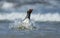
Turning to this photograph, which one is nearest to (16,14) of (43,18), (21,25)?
(43,18)

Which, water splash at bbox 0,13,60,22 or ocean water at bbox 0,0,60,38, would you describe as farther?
water splash at bbox 0,13,60,22

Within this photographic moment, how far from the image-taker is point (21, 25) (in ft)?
46.1

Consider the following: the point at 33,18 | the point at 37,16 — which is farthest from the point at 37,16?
the point at 33,18

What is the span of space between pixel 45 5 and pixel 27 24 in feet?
38.7

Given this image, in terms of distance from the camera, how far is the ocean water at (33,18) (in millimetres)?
13156

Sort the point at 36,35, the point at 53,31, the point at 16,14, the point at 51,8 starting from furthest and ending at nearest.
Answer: the point at 51,8
the point at 16,14
the point at 53,31
the point at 36,35

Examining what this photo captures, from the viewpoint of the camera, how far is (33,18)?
2080cm

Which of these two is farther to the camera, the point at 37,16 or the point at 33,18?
the point at 37,16

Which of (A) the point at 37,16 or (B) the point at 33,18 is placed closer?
(B) the point at 33,18

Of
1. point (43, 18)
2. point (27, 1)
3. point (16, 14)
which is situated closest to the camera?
point (43, 18)

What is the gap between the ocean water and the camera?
13.2m

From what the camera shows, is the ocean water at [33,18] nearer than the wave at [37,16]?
Yes

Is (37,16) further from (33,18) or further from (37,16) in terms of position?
(33,18)

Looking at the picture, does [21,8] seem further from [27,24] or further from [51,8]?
[27,24]
